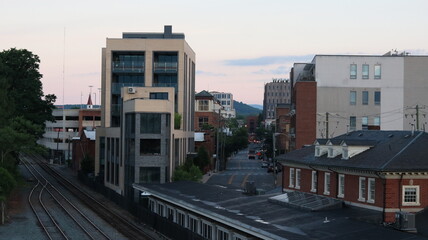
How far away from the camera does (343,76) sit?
83.8 metres

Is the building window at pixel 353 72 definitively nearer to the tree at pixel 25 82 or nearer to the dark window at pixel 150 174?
the dark window at pixel 150 174

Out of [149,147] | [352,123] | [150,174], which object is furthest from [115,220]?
[352,123]

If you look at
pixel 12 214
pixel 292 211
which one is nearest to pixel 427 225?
pixel 292 211

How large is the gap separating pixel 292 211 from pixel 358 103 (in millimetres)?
51151

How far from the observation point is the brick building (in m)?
34.4

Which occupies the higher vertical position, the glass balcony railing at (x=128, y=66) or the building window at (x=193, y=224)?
the glass balcony railing at (x=128, y=66)

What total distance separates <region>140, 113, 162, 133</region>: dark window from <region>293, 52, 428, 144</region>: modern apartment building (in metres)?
26.1

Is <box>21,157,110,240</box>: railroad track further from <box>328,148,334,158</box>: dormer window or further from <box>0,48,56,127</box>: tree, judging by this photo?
<box>328,148,334,158</box>: dormer window

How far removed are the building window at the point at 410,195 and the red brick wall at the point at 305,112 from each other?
167 feet

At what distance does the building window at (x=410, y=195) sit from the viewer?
113 ft

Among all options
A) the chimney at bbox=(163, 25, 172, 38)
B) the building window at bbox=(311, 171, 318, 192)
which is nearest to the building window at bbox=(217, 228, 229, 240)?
the building window at bbox=(311, 171, 318, 192)

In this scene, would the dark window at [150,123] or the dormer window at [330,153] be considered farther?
the dark window at [150,123]

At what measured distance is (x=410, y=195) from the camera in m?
34.6

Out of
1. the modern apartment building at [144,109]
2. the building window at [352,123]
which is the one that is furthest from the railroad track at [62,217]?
the building window at [352,123]
